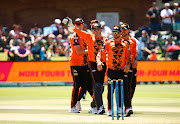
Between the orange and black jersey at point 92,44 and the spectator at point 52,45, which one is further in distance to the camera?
the spectator at point 52,45

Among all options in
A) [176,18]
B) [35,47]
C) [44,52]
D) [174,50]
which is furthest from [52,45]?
[176,18]

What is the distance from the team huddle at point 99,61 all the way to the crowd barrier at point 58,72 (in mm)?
10699

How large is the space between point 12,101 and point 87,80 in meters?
4.48

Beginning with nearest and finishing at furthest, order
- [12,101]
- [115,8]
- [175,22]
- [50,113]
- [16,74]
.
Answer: [50,113], [12,101], [16,74], [175,22], [115,8]

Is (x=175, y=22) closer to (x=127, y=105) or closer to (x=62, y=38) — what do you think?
(x=62, y=38)

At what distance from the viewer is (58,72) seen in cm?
2336

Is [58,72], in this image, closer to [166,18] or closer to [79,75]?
[166,18]

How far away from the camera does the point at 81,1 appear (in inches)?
1344

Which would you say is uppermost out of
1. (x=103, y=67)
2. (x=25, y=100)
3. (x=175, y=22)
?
(x=175, y=22)

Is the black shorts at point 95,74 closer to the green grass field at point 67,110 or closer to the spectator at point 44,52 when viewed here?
the green grass field at point 67,110

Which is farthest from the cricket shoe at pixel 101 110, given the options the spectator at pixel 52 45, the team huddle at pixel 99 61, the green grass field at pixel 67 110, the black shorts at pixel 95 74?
the spectator at pixel 52 45

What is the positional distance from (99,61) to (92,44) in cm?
75

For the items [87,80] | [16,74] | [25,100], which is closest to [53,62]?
[16,74]

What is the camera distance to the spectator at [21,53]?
939 inches
